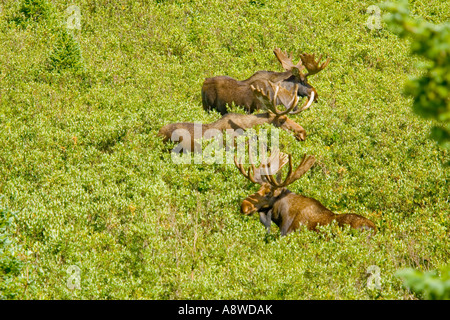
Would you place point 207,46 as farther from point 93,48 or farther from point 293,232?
point 293,232

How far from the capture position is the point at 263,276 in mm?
7703

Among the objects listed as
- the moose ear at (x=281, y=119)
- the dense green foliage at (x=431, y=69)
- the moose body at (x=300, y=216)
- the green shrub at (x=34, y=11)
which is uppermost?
the dense green foliage at (x=431, y=69)

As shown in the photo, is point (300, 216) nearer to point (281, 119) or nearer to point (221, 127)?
point (221, 127)

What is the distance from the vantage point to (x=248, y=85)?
667 inches

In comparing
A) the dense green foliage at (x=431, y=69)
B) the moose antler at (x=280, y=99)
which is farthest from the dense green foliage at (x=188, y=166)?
the dense green foliage at (x=431, y=69)

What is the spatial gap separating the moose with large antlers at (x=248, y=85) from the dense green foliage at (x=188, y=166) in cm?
80

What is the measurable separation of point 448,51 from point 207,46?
18.4m

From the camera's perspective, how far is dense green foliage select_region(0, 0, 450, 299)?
8.13 metres

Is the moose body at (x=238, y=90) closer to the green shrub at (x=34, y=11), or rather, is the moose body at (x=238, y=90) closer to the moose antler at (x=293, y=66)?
the moose antler at (x=293, y=66)

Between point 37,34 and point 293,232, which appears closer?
point 293,232

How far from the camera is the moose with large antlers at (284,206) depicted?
9.92 meters

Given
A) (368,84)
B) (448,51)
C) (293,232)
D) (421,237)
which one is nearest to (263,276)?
(293,232)

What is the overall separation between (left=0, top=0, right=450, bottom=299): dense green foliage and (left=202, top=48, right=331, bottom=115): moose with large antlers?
80 cm

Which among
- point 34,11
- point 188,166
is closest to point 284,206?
point 188,166
